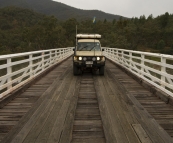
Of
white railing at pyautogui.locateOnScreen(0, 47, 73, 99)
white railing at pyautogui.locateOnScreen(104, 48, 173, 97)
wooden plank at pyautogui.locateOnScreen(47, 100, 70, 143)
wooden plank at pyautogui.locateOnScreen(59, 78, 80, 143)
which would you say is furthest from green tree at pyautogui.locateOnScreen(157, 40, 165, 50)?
wooden plank at pyautogui.locateOnScreen(47, 100, 70, 143)

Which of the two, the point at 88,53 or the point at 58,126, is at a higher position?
the point at 88,53

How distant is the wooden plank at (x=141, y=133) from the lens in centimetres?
327

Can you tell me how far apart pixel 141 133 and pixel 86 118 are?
4.28ft

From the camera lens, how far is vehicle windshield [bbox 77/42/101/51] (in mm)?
9977

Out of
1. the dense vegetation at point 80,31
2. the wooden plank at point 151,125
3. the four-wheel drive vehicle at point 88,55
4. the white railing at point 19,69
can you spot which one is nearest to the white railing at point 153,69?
the wooden plank at point 151,125

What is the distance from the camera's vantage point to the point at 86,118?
4246 millimetres

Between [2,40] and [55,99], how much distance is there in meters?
105

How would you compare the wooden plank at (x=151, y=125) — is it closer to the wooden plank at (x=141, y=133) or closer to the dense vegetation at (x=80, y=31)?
the wooden plank at (x=141, y=133)

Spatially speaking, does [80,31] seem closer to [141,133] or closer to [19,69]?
[19,69]

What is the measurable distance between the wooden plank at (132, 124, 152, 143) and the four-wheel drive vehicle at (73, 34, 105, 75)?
567 cm

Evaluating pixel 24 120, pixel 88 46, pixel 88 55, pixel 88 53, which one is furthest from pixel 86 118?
pixel 88 46

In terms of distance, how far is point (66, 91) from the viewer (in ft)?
21.2

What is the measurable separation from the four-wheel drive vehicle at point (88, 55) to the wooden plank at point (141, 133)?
5672 mm

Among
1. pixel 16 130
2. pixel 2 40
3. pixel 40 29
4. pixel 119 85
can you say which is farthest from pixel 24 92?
pixel 2 40
